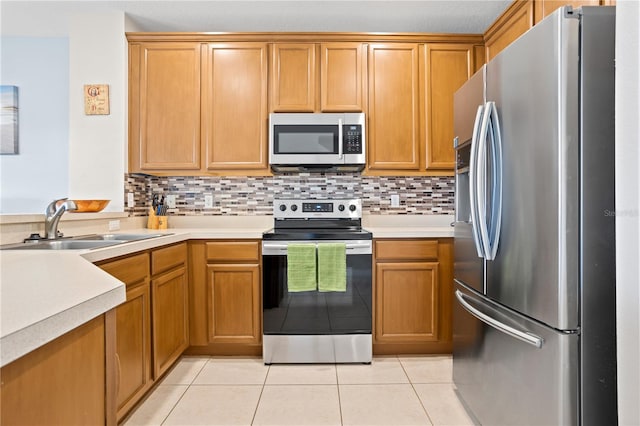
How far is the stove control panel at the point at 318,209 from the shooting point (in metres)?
2.70

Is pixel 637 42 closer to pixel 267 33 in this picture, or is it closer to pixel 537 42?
pixel 537 42

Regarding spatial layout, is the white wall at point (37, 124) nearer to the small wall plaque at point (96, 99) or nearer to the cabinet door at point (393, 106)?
the small wall plaque at point (96, 99)

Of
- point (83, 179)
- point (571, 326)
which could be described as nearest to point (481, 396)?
point (571, 326)

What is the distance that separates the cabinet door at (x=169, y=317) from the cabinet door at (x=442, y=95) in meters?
1.94

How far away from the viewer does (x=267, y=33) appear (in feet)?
8.49

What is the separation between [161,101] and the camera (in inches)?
102

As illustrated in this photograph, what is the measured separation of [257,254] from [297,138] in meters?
0.89

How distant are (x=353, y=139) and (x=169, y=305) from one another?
1.64 m

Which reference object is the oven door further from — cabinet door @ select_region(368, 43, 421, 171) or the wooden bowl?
the wooden bowl

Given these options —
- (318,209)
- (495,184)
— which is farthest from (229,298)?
(495,184)

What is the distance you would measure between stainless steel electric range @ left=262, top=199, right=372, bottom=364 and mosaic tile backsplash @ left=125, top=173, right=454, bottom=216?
0.66 metres

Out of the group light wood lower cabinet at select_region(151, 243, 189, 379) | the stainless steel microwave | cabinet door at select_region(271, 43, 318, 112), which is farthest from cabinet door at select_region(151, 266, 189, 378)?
cabinet door at select_region(271, 43, 318, 112)

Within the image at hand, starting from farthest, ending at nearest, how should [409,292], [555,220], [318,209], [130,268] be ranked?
[318,209], [409,292], [130,268], [555,220]

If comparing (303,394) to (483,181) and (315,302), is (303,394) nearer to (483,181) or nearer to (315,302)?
(315,302)
